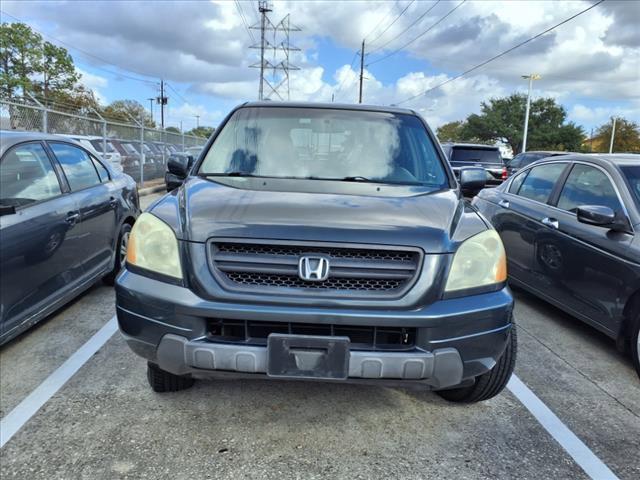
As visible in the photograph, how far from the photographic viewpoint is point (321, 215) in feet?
8.01

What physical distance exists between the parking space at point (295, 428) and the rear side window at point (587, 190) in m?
1.35

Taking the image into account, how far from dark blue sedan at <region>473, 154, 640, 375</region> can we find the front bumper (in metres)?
1.77

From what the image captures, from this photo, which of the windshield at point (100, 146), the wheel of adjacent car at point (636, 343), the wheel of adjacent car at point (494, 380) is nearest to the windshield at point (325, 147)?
the wheel of adjacent car at point (494, 380)

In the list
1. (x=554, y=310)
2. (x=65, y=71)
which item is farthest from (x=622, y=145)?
(x=554, y=310)

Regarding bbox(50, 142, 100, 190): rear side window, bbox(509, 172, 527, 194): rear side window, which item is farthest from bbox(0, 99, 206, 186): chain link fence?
bbox(509, 172, 527, 194): rear side window

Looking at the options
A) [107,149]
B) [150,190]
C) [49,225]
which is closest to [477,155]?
[150,190]

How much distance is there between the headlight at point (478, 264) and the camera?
2391 mm

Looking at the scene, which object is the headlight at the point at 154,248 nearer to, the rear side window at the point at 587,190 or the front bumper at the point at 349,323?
the front bumper at the point at 349,323

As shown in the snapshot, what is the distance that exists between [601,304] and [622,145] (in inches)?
2763

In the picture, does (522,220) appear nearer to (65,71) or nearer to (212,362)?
(212,362)

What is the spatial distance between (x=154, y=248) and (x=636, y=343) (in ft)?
10.6

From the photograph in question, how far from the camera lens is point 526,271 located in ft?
16.3

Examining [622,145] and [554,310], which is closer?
[554,310]

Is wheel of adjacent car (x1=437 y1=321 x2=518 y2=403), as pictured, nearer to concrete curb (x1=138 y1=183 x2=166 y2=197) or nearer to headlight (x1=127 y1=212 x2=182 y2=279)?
headlight (x1=127 y1=212 x2=182 y2=279)
